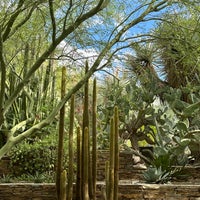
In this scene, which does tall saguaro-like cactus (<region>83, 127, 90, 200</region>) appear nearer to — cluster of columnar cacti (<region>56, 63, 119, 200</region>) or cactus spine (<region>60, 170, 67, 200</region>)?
cluster of columnar cacti (<region>56, 63, 119, 200</region>)

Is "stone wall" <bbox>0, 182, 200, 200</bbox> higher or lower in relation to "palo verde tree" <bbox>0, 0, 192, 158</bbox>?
lower

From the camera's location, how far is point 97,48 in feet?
24.8

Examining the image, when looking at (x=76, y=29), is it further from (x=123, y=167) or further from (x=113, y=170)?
(x=123, y=167)

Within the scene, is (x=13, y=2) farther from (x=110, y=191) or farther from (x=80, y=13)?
(x=110, y=191)

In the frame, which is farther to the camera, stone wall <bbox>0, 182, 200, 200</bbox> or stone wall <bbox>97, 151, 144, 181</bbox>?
stone wall <bbox>97, 151, 144, 181</bbox>

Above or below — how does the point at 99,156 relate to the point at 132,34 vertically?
below

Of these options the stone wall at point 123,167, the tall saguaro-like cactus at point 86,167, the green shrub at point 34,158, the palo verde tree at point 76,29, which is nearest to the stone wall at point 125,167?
the stone wall at point 123,167

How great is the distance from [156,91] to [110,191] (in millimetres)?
3907

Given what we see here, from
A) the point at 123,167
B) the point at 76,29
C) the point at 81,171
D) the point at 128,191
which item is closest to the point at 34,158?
the point at 123,167

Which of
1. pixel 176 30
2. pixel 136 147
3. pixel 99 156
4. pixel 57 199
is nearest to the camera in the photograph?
pixel 57 199

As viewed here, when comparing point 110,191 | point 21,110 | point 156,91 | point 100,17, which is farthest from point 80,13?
point 21,110

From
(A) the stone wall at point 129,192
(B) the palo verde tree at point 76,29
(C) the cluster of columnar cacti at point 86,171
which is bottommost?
(A) the stone wall at point 129,192

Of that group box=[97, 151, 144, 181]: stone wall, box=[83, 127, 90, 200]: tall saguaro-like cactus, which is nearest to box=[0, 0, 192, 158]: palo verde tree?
box=[83, 127, 90, 200]: tall saguaro-like cactus

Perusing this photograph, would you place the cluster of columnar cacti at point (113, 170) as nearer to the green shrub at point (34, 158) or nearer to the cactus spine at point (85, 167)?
the cactus spine at point (85, 167)
